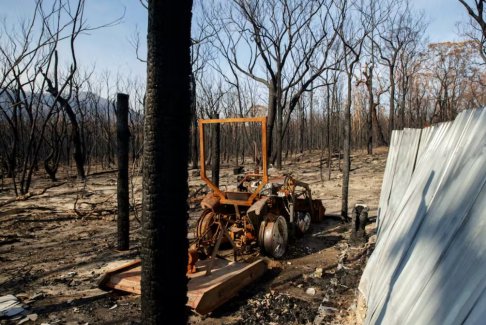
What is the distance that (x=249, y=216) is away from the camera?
5.91 m

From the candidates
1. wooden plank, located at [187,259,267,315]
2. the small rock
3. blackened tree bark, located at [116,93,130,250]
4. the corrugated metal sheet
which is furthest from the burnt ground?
the corrugated metal sheet

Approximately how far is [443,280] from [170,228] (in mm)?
1287

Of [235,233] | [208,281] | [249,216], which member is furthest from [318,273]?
[208,281]

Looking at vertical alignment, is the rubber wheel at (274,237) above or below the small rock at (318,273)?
above

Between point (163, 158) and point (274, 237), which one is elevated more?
point (163, 158)

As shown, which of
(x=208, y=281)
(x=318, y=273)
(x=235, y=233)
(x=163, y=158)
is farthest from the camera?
(x=235, y=233)

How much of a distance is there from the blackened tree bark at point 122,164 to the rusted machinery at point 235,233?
1.47 m

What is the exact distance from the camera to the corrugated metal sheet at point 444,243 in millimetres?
1439

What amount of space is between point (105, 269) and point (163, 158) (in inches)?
190

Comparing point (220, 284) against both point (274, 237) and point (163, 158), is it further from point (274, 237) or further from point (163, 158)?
point (163, 158)

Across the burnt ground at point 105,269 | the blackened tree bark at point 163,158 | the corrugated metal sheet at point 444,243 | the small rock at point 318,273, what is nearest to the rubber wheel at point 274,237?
the burnt ground at point 105,269

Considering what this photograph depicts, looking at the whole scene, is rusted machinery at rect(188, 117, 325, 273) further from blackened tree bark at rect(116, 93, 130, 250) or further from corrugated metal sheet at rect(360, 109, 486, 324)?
corrugated metal sheet at rect(360, 109, 486, 324)

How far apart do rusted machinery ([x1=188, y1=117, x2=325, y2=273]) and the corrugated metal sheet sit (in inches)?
120

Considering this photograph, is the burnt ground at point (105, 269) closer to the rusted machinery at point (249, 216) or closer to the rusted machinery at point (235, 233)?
the rusted machinery at point (235, 233)
